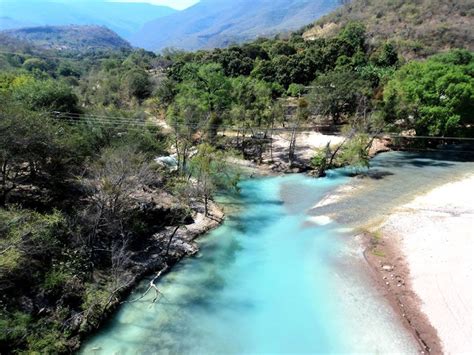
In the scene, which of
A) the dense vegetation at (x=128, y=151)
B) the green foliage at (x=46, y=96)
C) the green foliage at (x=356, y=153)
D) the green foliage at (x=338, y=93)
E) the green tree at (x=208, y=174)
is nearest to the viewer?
the dense vegetation at (x=128, y=151)

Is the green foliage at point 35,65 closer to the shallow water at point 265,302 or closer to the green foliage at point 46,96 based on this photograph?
the green foliage at point 46,96

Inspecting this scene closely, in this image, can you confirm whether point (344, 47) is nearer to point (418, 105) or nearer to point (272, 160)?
point (418, 105)

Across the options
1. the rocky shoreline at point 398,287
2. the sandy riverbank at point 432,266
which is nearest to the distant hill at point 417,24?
the sandy riverbank at point 432,266

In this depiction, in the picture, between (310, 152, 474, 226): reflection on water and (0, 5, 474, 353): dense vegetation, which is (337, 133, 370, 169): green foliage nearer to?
(0, 5, 474, 353): dense vegetation

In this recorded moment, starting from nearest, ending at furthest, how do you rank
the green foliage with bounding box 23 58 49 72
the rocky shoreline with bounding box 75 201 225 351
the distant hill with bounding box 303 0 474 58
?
the rocky shoreline with bounding box 75 201 225 351 < the distant hill with bounding box 303 0 474 58 < the green foliage with bounding box 23 58 49 72

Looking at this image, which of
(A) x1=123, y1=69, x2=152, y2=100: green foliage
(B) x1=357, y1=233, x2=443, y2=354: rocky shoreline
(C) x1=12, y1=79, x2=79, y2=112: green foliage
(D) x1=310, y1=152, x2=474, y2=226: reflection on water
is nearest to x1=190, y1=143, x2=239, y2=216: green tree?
(D) x1=310, y1=152, x2=474, y2=226: reflection on water

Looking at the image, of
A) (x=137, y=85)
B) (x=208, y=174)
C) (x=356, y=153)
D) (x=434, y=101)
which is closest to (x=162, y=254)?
(x=208, y=174)

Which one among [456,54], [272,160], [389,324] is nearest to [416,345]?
[389,324]
